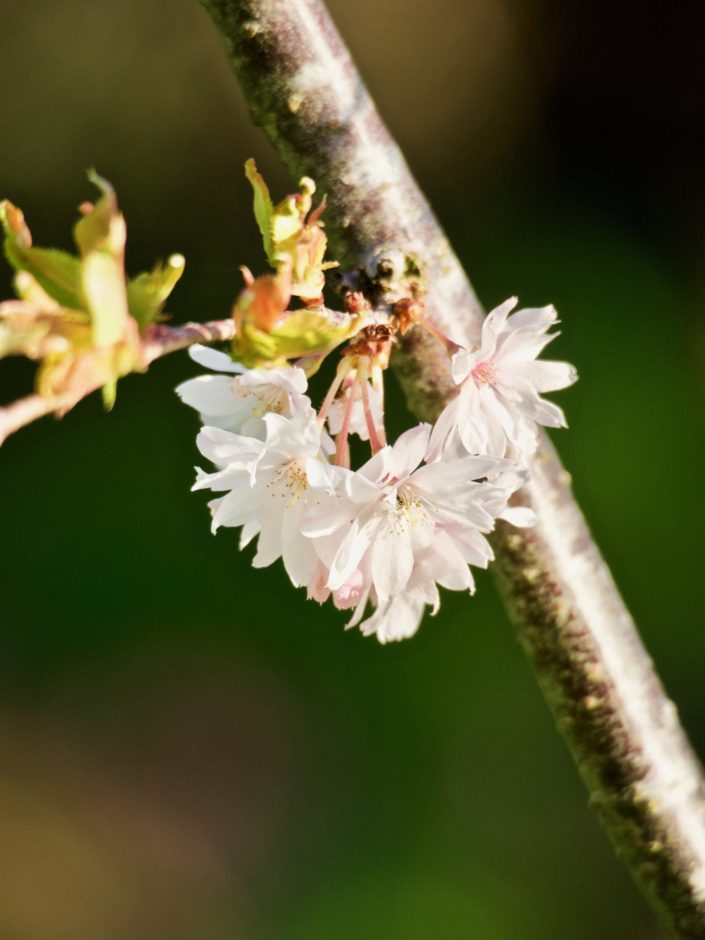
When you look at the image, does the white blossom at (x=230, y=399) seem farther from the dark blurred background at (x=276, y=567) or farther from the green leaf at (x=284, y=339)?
the dark blurred background at (x=276, y=567)

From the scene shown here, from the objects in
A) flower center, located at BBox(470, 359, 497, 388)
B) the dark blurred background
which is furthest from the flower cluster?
the dark blurred background

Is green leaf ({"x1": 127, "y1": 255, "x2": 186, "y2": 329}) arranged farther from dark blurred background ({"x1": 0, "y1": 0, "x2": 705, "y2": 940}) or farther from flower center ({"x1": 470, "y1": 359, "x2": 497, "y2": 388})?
dark blurred background ({"x1": 0, "y1": 0, "x2": 705, "y2": 940})

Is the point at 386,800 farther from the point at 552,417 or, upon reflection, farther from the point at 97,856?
the point at 552,417

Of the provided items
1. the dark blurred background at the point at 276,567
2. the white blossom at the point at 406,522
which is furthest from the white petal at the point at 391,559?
the dark blurred background at the point at 276,567

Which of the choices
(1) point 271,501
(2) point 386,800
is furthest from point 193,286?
(1) point 271,501

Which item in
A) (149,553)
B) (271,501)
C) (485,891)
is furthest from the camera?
(149,553)

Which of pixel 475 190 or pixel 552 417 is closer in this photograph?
pixel 552 417

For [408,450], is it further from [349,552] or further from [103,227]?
[103,227]
